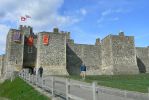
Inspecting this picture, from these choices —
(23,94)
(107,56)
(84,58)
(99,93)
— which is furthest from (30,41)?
(99,93)

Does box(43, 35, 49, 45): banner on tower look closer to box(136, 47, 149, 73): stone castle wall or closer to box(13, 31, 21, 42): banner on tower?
box(13, 31, 21, 42): banner on tower

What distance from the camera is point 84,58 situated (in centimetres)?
4912

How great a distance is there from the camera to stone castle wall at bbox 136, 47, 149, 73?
5388 centimetres

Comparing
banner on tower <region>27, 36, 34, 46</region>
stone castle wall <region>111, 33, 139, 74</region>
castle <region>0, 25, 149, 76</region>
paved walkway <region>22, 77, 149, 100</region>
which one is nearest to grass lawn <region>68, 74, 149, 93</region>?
paved walkway <region>22, 77, 149, 100</region>

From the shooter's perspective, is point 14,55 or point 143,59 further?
point 143,59

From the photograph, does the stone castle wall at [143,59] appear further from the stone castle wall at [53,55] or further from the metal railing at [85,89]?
the metal railing at [85,89]

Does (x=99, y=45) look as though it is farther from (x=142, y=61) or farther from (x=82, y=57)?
(x=142, y=61)

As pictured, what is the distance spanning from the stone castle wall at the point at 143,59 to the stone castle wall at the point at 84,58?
9.27m

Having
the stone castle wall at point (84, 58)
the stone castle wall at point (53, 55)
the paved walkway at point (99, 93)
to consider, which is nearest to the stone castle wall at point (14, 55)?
the stone castle wall at point (53, 55)

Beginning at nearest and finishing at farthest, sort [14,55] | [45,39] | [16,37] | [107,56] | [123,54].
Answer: [14,55] < [16,37] < [45,39] < [123,54] < [107,56]

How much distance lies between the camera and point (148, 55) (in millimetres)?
55156

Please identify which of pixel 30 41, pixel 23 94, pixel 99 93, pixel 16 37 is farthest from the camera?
pixel 30 41

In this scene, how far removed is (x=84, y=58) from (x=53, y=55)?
7.39 meters

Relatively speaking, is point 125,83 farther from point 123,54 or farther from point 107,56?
point 107,56
